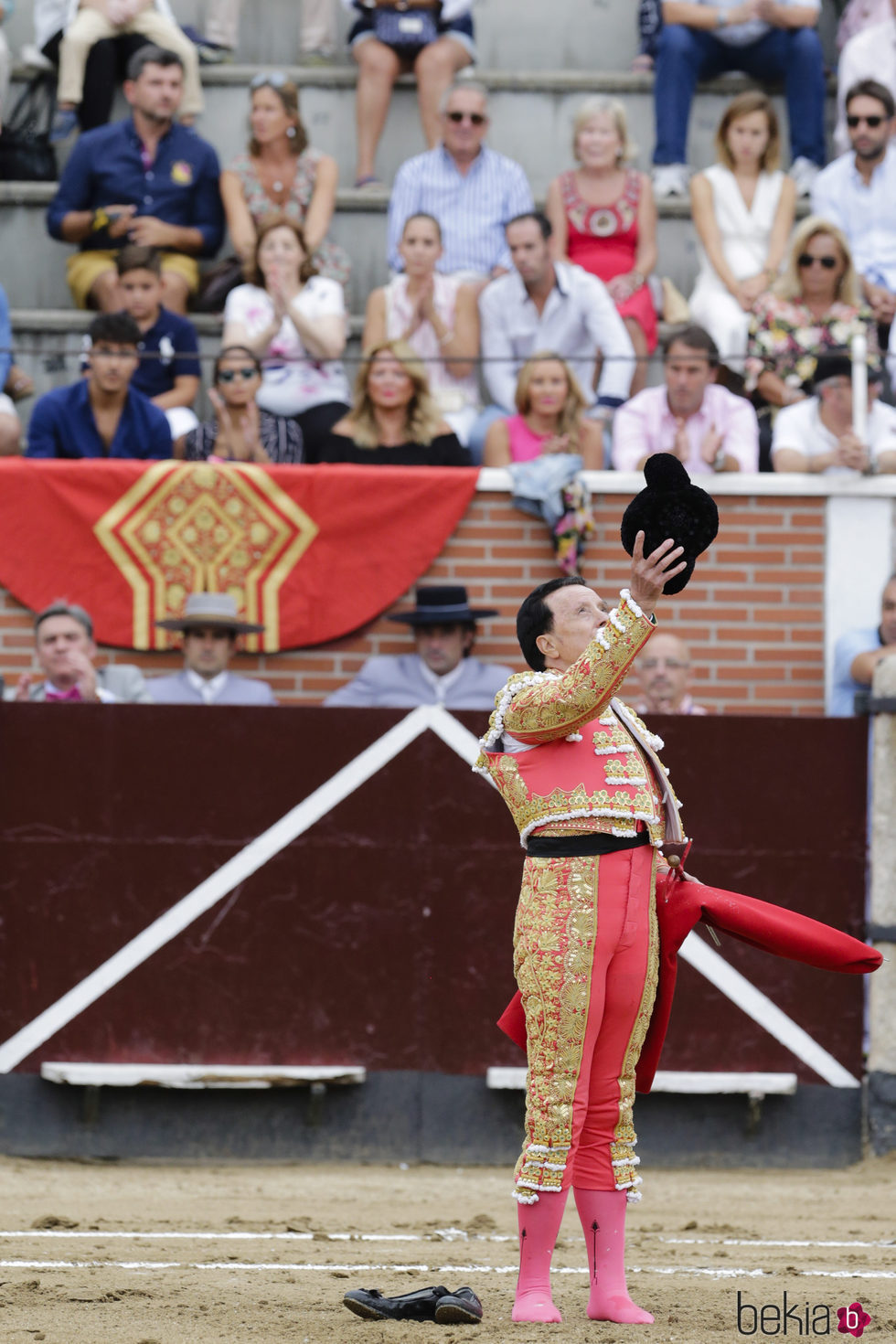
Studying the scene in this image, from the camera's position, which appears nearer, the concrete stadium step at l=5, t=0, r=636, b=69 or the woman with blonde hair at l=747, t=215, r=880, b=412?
the woman with blonde hair at l=747, t=215, r=880, b=412

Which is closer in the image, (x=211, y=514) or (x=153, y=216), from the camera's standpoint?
(x=211, y=514)

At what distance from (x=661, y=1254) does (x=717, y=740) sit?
2258 millimetres

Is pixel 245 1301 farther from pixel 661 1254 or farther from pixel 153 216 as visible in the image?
pixel 153 216

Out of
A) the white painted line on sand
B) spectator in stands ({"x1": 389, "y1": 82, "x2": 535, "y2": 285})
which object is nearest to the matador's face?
the white painted line on sand

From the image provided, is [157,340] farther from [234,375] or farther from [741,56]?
[741,56]

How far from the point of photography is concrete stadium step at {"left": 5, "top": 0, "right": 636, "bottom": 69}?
10.9m

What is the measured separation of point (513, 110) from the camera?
10.4 metres

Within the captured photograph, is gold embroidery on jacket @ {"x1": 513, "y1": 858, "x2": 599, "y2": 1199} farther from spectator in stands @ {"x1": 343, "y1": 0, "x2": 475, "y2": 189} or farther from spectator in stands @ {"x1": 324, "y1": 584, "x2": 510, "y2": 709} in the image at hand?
spectator in stands @ {"x1": 343, "y1": 0, "x2": 475, "y2": 189}

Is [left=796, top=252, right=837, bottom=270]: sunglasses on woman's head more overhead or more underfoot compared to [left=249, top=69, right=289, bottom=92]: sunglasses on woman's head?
more underfoot

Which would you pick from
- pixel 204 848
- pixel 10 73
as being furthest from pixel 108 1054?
pixel 10 73

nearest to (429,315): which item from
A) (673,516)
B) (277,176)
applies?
(277,176)

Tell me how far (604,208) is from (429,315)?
43.9 inches

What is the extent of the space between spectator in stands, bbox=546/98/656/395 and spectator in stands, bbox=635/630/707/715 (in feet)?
7.53

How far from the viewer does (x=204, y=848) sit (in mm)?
6750
